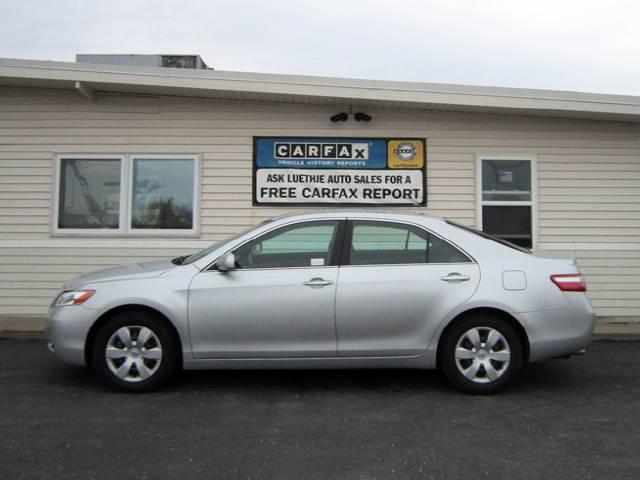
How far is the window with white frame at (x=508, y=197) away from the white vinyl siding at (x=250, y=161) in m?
0.14

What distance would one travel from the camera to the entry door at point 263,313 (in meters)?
4.95

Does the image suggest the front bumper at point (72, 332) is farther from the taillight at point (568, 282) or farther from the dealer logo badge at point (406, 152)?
the dealer logo badge at point (406, 152)

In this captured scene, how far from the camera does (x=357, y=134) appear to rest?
859 centimetres

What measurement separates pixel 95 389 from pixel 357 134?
16.7ft

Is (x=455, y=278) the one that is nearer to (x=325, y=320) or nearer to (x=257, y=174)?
(x=325, y=320)

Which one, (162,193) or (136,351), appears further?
(162,193)

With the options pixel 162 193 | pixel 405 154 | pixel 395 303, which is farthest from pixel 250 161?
pixel 395 303

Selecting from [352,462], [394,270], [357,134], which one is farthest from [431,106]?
[352,462]

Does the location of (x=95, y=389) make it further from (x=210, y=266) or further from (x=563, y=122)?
(x=563, y=122)

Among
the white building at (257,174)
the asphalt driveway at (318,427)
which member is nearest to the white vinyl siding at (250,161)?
the white building at (257,174)

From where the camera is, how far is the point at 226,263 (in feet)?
16.3

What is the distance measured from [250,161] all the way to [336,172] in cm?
125

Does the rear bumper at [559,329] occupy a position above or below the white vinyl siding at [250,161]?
below

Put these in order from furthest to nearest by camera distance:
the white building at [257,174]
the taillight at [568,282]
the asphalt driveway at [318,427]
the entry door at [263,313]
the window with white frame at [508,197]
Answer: the window with white frame at [508,197] < the white building at [257,174] < the taillight at [568,282] < the entry door at [263,313] < the asphalt driveway at [318,427]
